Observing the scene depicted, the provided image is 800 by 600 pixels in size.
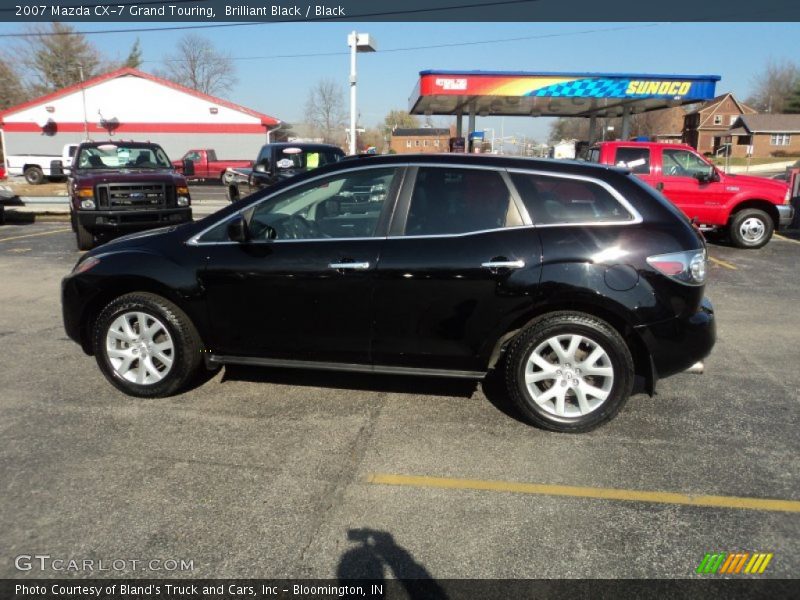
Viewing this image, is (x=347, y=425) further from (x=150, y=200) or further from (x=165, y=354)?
(x=150, y=200)

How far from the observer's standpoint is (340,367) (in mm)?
4047

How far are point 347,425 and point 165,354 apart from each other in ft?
4.67

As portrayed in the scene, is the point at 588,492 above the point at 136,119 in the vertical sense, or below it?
below

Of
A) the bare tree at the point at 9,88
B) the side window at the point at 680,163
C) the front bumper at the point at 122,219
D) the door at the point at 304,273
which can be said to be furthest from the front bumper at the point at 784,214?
the bare tree at the point at 9,88

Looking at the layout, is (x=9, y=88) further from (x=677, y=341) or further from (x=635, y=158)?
(x=677, y=341)

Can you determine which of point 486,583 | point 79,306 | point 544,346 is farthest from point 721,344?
point 79,306

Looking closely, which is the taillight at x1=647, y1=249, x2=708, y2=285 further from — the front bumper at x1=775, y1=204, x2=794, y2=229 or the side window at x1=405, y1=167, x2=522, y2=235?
the front bumper at x1=775, y1=204, x2=794, y2=229

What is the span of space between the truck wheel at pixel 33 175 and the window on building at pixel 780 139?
73.0 metres

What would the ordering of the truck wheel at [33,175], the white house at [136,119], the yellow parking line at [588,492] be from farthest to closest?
the white house at [136,119]
the truck wheel at [33,175]
the yellow parking line at [588,492]

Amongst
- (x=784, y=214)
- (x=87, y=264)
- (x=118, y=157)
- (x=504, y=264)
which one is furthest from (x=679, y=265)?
(x=118, y=157)

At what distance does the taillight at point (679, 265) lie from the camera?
364 centimetres

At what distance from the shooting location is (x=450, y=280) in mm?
3730

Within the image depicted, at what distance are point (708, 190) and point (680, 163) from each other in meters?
0.76

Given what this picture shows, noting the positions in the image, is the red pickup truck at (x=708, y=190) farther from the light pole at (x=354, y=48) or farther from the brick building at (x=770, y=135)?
the brick building at (x=770, y=135)
